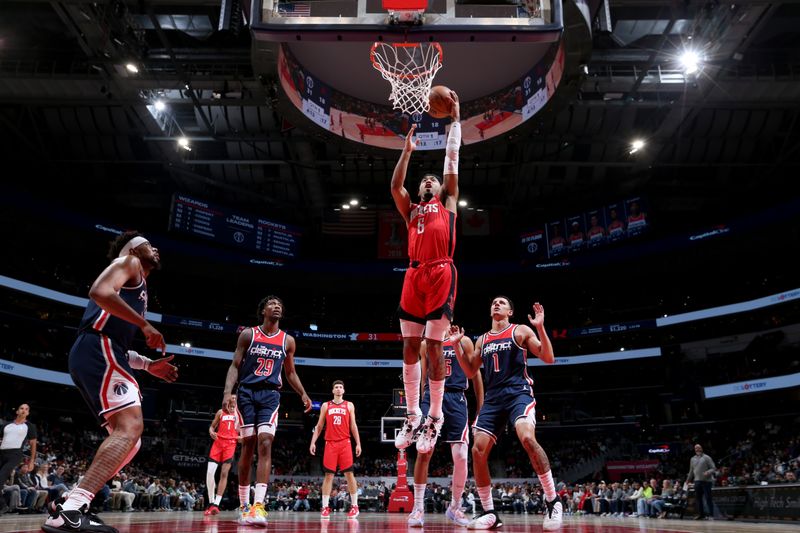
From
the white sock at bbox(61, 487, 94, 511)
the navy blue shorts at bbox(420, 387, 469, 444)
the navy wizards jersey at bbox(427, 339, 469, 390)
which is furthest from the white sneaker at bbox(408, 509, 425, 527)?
the white sock at bbox(61, 487, 94, 511)

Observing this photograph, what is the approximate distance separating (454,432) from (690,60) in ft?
43.6

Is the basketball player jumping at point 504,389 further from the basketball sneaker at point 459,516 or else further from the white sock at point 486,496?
the basketball sneaker at point 459,516

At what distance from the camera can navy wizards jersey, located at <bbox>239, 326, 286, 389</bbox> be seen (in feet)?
22.3

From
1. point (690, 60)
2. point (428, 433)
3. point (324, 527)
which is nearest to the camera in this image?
point (428, 433)

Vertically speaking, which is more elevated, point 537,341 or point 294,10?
point 294,10

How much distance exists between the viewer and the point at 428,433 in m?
5.36

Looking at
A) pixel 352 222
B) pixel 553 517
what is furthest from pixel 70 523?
pixel 352 222

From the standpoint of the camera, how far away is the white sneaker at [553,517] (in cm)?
509

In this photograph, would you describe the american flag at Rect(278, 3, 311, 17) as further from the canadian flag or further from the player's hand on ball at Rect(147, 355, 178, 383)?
the canadian flag

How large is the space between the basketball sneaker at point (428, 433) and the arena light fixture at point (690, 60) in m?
13.8

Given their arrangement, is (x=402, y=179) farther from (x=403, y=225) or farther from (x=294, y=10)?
(x=403, y=225)

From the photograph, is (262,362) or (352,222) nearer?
(262,362)

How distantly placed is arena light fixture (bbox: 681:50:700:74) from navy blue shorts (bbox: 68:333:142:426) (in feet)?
51.7

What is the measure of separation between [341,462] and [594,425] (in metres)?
24.7
